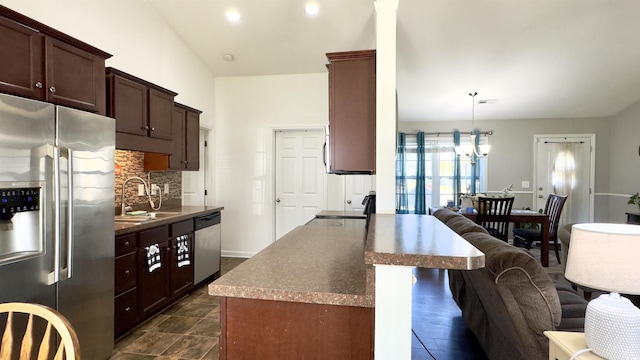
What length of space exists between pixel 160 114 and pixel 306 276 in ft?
8.74

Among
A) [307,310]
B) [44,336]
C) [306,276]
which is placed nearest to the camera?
[44,336]

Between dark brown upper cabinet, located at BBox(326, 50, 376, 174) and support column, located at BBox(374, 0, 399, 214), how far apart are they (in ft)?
0.25

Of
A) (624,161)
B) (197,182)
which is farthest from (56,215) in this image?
(624,161)

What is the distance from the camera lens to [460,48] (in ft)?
12.2

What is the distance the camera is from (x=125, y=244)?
241cm

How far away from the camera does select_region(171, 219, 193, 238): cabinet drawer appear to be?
3.02 metres

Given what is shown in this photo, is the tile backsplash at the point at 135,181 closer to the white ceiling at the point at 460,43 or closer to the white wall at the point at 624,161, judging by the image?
the white ceiling at the point at 460,43

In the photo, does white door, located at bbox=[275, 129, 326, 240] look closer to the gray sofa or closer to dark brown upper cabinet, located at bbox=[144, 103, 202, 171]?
dark brown upper cabinet, located at bbox=[144, 103, 202, 171]

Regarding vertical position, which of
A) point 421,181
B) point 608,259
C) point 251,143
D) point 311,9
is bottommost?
point 608,259

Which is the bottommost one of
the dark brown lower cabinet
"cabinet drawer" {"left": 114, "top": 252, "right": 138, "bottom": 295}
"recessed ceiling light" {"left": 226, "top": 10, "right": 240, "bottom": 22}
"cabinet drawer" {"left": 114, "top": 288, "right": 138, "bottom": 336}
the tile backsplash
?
"cabinet drawer" {"left": 114, "top": 288, "right": 138, "bottom": 336}

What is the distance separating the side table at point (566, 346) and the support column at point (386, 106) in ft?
3.80

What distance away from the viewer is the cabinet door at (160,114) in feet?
9.97

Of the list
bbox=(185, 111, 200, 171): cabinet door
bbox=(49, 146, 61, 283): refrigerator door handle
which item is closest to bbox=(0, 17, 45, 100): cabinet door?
bbox=(49, 146, 61, 283): refrigerator door handle

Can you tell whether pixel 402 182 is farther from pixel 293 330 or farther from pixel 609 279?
pixel 293 330
